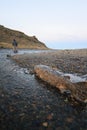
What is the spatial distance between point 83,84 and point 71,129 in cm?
546

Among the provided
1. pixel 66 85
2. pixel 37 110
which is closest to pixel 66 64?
pixel 66 85

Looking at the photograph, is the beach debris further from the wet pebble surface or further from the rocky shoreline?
the wet pebble surface

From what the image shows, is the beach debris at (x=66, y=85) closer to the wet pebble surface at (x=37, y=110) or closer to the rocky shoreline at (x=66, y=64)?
the rocky shoreline at (x=66, y=64)

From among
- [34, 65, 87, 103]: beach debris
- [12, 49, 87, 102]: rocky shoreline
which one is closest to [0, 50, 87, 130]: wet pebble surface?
[34, 65, 87, 103]: beach debris

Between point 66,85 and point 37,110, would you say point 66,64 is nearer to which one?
point 66,85

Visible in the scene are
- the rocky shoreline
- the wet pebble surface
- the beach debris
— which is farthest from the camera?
the rocky shoreline

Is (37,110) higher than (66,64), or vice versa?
(66,64)

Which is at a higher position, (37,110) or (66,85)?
(66,85)

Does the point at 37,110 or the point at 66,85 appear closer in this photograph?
the point at 37,110

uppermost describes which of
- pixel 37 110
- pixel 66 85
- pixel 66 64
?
pixel 66 64

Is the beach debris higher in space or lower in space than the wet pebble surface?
higher

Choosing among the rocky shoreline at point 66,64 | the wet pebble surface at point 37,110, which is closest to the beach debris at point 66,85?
the rocky shoreline at point 66,64

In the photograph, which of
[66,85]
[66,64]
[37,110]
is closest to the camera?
[37,110]

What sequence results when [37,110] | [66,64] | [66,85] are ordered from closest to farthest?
1. [37,110]
2. [66,85]
3. [66,64]
